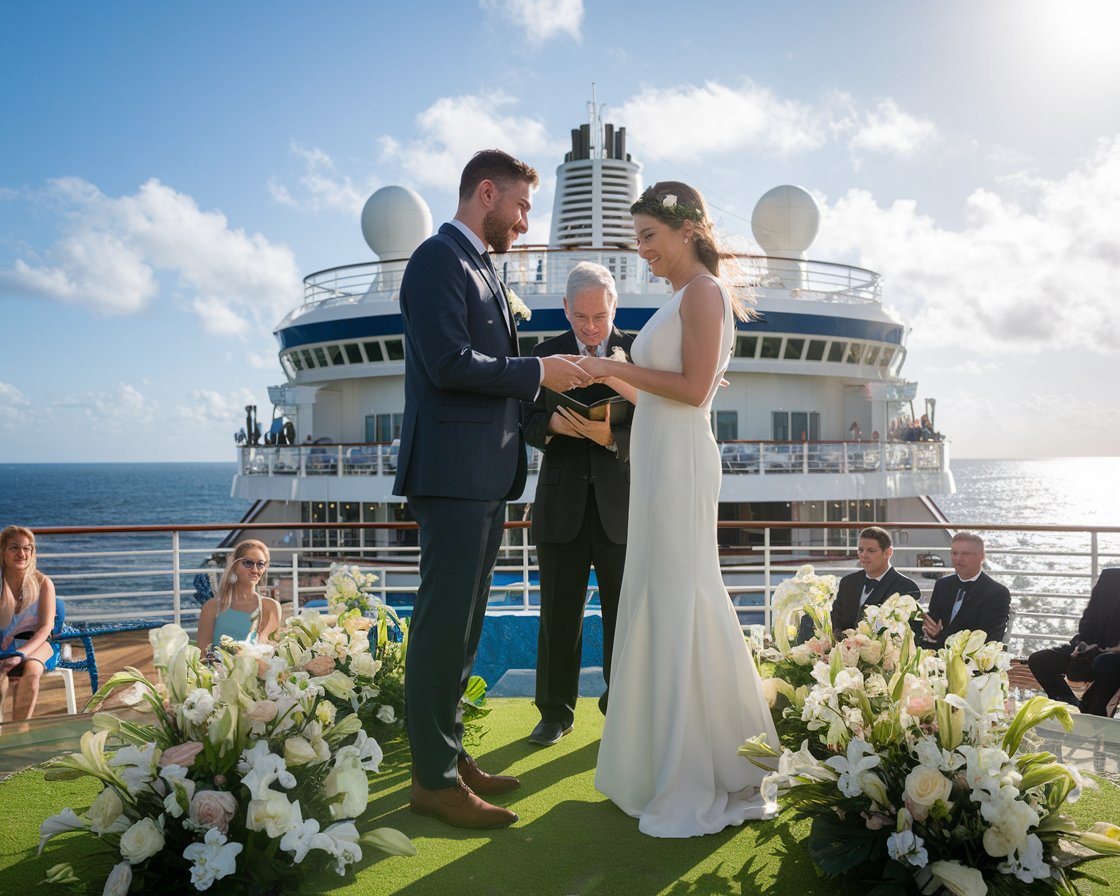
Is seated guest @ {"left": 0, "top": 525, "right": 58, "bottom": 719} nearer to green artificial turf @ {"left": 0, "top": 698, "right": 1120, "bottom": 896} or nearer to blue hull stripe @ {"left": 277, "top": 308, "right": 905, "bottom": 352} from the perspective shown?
green artificial turf @ {"left": 0, "top": 698, "right": 1120, "bottom": 896}

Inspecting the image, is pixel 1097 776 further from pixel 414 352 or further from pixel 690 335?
pixel 414 352

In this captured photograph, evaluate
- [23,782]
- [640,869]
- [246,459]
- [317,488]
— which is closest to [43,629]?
[23,782]

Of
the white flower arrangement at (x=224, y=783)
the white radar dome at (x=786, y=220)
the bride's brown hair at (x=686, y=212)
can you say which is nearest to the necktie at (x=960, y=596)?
the bride's brown hair at (x=686, y=212)

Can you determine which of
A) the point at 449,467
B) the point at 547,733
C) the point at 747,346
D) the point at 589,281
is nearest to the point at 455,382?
the point at 449,467

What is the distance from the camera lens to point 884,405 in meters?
16.7

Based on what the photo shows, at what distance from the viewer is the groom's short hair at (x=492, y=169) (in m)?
3.00

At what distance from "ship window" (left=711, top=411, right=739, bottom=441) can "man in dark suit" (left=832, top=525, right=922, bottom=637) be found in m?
10.2

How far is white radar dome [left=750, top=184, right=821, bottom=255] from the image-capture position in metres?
17.8

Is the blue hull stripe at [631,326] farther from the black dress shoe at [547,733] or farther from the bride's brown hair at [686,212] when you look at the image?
the bride's brown hair at [686,212]

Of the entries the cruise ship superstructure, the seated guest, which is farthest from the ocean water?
the seated guest

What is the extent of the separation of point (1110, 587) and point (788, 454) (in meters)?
8.27

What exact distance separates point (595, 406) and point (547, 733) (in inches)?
57.3

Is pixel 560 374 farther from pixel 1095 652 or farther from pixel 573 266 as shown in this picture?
pixel 573 266

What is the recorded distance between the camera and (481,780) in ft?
10.4
